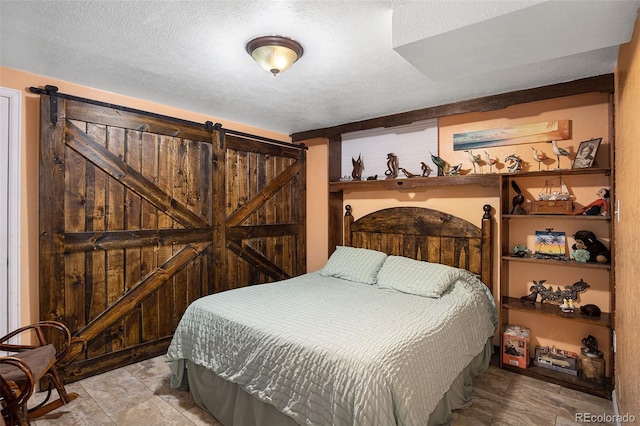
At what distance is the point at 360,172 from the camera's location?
13.6 feet

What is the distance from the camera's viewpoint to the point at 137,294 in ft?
10.1

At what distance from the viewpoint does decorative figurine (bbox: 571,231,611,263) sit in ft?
8.40

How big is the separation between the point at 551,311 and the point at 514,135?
1.59m

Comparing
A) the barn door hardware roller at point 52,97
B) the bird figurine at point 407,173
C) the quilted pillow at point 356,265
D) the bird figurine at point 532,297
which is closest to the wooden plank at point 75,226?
the barn door hardware roller at point 52,97

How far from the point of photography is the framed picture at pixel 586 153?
2.63m

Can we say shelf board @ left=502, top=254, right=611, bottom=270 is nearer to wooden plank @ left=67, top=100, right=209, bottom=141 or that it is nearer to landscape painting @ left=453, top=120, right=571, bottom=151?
landscape painting @ left=453, top=120, right=571, bottom=151

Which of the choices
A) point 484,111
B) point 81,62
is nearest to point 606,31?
point 484,111

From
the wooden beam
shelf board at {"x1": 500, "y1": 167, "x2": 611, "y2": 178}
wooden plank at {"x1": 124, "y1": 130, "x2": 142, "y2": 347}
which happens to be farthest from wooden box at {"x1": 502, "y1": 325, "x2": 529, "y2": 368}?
wooden plank at {"x1": 124, "y1": 130, "x2": 142, "y2": 347}

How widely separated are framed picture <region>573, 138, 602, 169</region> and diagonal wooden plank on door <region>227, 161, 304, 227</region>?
3.05 metres

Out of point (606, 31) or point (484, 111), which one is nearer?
point (606, 31)

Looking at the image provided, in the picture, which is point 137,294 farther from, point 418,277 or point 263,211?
point 418,277

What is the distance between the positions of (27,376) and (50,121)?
1858 mm

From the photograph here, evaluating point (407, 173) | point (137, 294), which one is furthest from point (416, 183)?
point (137, 294)

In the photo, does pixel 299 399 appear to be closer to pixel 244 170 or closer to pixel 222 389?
pixel 222 389
